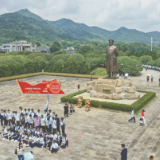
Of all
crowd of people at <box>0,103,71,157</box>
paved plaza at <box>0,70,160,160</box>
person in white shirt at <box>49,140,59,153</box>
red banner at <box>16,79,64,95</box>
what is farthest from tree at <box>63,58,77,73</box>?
person in white shirt at <box>49,140,59,153</box>

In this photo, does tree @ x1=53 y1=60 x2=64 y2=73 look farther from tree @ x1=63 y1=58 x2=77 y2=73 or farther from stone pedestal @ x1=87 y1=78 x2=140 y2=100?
stone pedestal @ x1=87 y1=78 x2=140 y2=100

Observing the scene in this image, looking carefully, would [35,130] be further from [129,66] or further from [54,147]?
[129,66]

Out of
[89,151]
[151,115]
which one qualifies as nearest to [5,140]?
[89,151]

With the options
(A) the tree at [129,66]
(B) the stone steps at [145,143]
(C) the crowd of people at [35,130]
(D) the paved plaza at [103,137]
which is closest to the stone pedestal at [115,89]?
(D) the paved plaza at [103,137]

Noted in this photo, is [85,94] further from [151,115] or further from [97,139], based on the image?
[97,139]

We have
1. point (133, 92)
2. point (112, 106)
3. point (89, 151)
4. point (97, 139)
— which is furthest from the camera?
point (133, 92)

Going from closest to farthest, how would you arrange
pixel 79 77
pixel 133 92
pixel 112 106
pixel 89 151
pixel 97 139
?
pixel 89 151 → pixel 97 139 → pixel 112 106 → pixel 133 92 → pixel 79 77

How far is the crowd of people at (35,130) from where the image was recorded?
10.8 metres

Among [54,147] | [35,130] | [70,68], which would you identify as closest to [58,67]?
[70,68]

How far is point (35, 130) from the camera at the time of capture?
11625mm

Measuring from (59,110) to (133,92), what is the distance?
731cm

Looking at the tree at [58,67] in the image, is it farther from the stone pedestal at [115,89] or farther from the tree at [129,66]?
the stone pedestal at [115,89]

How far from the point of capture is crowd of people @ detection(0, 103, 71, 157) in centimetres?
1084

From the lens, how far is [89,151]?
34.4ft
